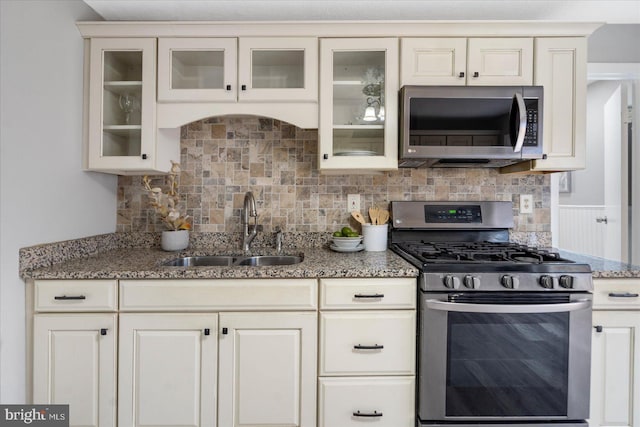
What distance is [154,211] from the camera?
2.18 metres

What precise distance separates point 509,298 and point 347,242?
85 cm

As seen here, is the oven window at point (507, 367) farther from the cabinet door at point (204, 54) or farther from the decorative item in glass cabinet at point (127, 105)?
the decorative item in glass cabinet at point (127, 105)

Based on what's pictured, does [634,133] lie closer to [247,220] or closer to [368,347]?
[368,347]

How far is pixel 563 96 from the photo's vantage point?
1858 millimetres

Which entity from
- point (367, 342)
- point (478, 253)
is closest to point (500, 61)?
Answer: point (478, 253)

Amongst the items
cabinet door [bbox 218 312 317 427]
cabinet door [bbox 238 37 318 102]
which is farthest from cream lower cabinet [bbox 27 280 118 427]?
cabinet door [bbox 238 37 318 102]

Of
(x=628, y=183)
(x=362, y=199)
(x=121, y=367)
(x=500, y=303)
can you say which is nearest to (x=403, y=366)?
(x=500, y=303)

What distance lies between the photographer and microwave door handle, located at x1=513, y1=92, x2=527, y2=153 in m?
1.66

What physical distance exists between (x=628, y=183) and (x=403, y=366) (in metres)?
1.99

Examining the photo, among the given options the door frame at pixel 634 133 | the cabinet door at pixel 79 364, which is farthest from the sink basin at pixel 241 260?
the door frame at pixel 634 133

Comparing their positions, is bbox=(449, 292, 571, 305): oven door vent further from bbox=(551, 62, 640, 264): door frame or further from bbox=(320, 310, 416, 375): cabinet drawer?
bbox=(551, 62, 640, 264): door frame

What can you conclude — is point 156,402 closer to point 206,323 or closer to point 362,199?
point 206,323

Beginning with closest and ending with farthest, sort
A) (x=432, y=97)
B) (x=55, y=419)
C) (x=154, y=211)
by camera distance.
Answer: (x=55, y=419), (x=432, y=97), (x=154, y=211)

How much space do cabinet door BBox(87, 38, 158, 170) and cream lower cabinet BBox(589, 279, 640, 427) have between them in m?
2.40
